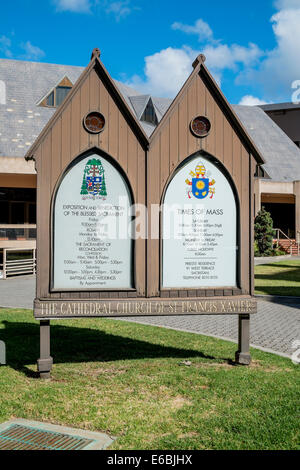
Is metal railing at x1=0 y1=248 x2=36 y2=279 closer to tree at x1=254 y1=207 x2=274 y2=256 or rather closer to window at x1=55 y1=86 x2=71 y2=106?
window at x1=55 y1=86 x2=71 y2=106

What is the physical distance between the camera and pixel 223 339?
9969mm

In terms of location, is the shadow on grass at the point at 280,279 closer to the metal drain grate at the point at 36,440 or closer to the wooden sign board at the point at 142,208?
the wooden sign board at the point at 142,208

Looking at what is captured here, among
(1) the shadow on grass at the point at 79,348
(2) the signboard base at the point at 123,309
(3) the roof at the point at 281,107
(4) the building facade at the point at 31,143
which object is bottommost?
(1) the shadow on grass at the point at 79,348

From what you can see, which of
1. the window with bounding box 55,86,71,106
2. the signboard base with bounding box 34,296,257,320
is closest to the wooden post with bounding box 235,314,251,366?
the signboard base with bounding box 34,296,257,320

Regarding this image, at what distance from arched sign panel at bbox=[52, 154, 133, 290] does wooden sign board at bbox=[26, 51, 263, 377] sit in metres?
0.02

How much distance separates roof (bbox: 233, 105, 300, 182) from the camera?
49.1m

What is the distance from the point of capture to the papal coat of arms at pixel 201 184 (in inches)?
308

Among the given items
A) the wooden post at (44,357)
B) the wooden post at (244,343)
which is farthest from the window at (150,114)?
the wooden post at (44,357)

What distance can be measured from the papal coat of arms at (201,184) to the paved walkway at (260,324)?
3.33 meters

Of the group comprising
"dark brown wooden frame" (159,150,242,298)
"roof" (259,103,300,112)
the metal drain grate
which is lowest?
the metal drain grate

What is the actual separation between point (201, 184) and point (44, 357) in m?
3.66

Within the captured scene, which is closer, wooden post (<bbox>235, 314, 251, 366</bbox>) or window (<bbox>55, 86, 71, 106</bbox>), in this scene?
wooden post (<bbox>235, 314, 251, 366</bbox>)

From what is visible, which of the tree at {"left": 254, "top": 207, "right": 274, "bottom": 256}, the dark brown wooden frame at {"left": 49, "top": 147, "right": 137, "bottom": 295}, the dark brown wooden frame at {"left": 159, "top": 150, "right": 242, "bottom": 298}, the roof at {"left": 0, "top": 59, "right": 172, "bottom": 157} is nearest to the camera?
the dark brown wooden frame at {"left": 49, "top": 147, "right": 137, "bottom": 295}

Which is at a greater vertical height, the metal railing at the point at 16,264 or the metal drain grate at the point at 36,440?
the metal railing at the point at 16,264
